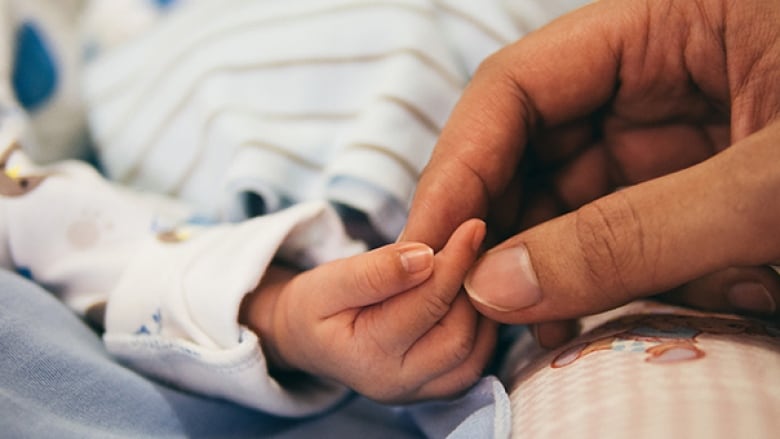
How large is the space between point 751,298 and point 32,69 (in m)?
0.93

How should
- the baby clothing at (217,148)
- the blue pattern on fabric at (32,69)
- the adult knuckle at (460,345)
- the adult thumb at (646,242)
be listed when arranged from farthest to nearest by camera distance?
the blue pattern on fabric at (32,69) → the baby clothing at (217,148) → the adult knuckle at (460,345) → the adult thumb at (646,242)

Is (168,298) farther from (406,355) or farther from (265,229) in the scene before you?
(406,355)

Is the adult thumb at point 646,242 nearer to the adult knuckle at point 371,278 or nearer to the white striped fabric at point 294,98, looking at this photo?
the adult knuckle at point 371,278

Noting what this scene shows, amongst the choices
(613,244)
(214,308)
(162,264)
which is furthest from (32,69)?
(613,244)

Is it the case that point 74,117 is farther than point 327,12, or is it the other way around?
point 74,117

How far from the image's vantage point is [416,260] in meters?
0.48

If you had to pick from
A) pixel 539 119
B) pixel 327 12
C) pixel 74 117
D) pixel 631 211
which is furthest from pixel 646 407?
pixel 74 117

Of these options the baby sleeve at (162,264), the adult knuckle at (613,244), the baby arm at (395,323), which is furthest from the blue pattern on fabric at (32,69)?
the adult knuckle at (613,244)

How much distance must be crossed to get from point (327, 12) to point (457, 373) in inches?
18.8

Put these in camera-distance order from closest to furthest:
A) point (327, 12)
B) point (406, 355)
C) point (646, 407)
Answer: point (646, 407)
point (406, 355)
point (327, 12)

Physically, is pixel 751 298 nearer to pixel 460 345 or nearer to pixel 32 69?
pixel 460 345

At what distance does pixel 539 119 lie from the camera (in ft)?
2.02

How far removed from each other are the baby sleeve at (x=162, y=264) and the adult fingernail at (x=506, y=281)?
0.65 feet

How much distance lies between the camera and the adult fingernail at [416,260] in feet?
1.57
